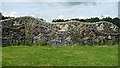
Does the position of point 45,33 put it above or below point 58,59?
above

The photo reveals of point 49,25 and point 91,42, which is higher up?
point 49,25

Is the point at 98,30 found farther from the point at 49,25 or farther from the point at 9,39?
the point at 9,39

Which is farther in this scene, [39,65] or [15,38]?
[15,38]

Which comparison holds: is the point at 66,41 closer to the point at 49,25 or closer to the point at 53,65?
the point at 49,25

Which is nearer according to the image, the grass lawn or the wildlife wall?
the grass lawn

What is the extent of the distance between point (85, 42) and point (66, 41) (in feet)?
4.67

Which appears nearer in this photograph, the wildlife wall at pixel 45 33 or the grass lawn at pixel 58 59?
the grass lawn at pixel 58 59

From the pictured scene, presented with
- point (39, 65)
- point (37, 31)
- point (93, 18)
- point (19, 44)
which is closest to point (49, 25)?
point (37, 31)

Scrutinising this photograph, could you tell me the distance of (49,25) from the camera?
21703 mm

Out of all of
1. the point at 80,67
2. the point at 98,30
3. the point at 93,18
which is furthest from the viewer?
the point at 93,18

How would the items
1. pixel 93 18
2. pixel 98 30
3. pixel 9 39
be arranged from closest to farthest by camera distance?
pixel 9 39, pixel 98 30, pixel 93 18

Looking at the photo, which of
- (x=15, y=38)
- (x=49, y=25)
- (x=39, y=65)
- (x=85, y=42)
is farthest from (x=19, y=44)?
(x=39, y=65)

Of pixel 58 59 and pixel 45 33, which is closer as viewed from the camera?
pixel 58 59

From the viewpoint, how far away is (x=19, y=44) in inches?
818
